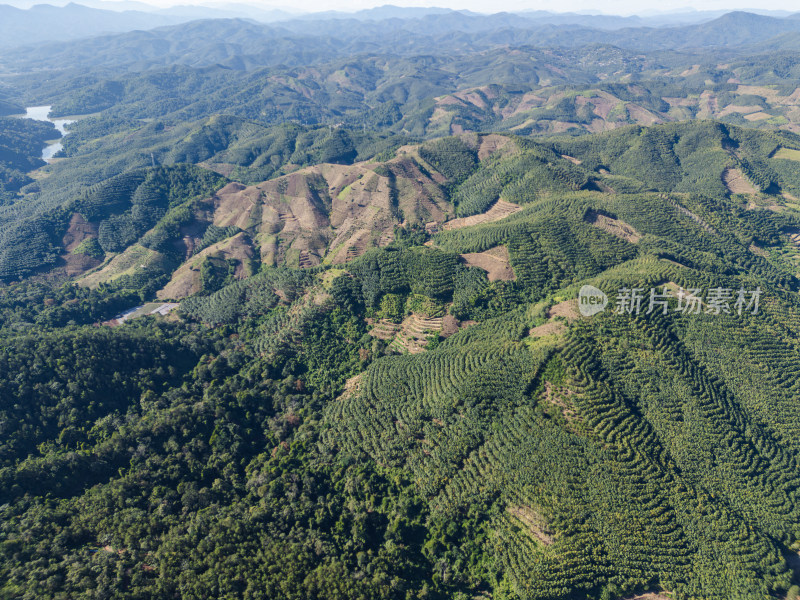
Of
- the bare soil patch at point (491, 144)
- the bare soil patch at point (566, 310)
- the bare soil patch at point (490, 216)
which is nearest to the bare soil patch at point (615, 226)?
the bare soil patch at point (490, 216)

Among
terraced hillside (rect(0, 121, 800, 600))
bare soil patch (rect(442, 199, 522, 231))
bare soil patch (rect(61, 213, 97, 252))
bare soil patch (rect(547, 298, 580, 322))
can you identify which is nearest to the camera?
terraced hillside (rect(0, 121, 800, 600))

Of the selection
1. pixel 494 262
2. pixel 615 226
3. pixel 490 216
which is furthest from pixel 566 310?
pixel 490 216

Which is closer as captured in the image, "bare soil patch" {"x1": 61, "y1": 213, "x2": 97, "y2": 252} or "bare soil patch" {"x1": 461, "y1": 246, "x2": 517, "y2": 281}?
"bare soil patch" {"x1": 461, "y1": 246, "x2": 517, "y2": 281}

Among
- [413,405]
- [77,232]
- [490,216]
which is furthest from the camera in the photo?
[77,232]

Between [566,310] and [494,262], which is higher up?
[494,262]

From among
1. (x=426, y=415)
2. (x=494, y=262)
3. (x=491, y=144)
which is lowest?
(x=426, y=415)

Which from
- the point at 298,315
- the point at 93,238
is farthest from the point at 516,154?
the point at 93,238

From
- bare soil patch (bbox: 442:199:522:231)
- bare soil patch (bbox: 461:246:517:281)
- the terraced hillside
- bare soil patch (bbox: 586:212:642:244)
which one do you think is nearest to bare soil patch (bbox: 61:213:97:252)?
the terraced hillside

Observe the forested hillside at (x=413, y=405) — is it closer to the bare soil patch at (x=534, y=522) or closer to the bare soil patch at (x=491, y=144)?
the bare soil patch at (x=534, y=522)

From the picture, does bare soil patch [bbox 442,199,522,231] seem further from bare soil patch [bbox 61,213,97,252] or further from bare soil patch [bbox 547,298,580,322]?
bare soil patch [bbox 61,213,97,252]

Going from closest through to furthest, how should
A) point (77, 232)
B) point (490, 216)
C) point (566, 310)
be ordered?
1. point (566, 310)
2. point (490, 216)
3. point (77, 232)

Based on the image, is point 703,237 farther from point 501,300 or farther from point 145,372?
point 145,372

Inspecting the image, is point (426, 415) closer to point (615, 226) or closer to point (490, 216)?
point (615, 226)
